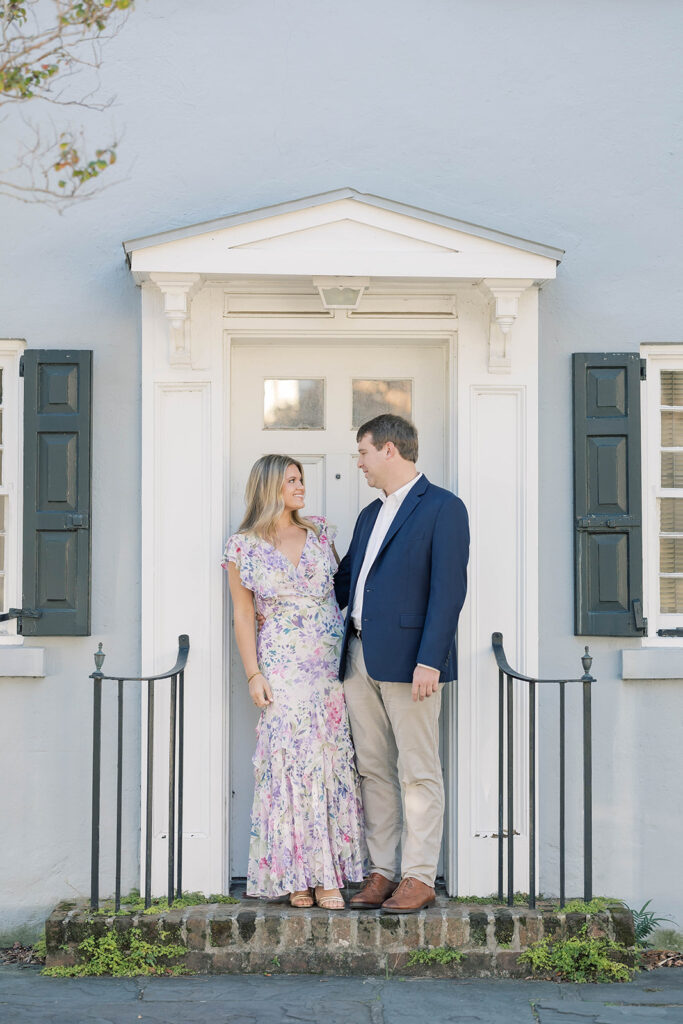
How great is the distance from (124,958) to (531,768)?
5.88ft

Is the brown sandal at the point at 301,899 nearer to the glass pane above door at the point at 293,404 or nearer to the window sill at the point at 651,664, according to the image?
the window sill at the point at 651,664

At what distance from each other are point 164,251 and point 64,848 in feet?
8.62

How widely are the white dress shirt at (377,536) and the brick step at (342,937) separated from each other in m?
1.20

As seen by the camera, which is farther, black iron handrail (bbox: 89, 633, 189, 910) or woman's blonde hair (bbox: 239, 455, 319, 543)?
woman's blonde hair (bbox: 239, 455, 319, 543)

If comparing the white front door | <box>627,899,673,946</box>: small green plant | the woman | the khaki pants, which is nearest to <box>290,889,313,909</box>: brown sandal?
the woman

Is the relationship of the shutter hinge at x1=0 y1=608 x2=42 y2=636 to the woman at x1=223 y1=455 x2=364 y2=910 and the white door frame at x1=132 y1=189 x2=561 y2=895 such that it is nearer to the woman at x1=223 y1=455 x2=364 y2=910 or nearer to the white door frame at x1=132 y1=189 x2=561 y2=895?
the white door frame at x1=132 y1=189 x2=561 y2=895

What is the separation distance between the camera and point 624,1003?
439cm

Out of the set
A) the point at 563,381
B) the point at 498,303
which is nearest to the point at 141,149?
the point at 498,303

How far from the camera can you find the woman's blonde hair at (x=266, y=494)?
4.92 m

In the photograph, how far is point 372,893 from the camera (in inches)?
189

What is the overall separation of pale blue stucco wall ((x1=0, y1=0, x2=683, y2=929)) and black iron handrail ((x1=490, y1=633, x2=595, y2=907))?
0.32m

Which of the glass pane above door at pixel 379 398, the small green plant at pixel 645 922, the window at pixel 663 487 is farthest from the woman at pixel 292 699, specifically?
the window at pixel 663 487

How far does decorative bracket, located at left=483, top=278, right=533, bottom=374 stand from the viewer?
16.3 feet

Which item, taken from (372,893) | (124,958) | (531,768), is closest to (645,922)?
(531,768)
